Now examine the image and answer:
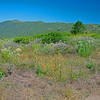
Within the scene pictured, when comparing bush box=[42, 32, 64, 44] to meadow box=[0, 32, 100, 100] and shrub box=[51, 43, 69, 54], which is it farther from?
meadow box=[0, 32, 100, 100]

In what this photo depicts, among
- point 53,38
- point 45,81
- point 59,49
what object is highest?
point 53,38

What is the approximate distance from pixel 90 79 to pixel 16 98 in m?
2.13

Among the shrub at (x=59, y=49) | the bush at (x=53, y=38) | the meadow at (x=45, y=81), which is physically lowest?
the meadow at (x=45, y=81)

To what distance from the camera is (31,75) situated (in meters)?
4.09

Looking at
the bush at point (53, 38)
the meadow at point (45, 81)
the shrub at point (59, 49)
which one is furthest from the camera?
the bush at point (53, 38)

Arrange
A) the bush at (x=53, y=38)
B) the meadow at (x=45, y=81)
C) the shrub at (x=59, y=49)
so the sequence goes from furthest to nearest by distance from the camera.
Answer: the bush at (x=53, y=38), the shrub at (x=59, y=49), the meadow at (x=45, y=81)

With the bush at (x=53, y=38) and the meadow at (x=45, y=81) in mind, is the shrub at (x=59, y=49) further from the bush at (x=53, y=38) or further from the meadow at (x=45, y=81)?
the bush at (x=53, y=38)

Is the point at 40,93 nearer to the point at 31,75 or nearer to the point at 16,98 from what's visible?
the point at 16,98

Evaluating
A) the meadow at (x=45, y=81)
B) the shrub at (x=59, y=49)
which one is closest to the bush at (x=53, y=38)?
the shrub at (x=59, y=49)

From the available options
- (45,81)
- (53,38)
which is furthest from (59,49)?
(45,81)

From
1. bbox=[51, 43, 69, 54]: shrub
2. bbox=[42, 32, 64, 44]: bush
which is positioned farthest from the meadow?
bbox=[42, 32, 64, 44]: bush

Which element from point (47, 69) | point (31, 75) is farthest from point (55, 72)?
point (31, 75)

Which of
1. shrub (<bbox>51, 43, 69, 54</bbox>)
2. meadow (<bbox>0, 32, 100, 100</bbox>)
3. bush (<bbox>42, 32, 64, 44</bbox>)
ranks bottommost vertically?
meadow (<bbox>0, 32, 100, 100</bbox>)

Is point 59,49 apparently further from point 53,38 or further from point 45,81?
point 45,81
